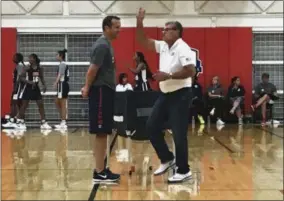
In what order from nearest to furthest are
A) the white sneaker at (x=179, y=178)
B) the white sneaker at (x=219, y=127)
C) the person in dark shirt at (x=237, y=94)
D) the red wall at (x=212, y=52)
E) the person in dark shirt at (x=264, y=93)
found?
1. the white sneaker at (x=179, y=178)
2. the white sneaker at (x=219, y=127)
3. the person in dark shirt at (x=264, y=93)
4. the person in dark shirt at (x=237, y=94)
5. the red wall at (x=212, y=52)

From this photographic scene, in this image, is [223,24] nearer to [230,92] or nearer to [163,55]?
[230,92]

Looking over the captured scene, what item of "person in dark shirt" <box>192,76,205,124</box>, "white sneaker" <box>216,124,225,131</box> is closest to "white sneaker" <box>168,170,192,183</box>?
"white sneaker" <box>216,124,225,131</box>

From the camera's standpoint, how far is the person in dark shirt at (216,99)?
45.7ft

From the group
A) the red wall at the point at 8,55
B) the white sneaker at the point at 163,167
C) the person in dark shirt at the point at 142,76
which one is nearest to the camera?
the white sneaker at the point at 163,167

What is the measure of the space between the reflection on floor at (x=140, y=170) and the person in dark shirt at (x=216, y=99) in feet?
12.0

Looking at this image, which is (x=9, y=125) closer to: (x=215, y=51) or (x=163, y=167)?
(x=215, y=51)

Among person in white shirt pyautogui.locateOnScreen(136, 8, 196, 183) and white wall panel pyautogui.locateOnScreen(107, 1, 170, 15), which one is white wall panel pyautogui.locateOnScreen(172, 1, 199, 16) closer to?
white wall panel pyautogui.locateOnScreen(107, 1, 170, 15)

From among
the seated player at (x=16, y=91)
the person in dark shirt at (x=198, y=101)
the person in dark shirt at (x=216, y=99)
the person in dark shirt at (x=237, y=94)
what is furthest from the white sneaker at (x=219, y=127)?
the seated player at (x=16, y=91)

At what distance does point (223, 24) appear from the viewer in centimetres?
1491

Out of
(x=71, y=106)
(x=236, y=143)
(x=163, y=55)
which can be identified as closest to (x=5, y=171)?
(x=163, y=55)

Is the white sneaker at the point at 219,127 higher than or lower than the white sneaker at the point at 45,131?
lower

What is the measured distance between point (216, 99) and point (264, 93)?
4.59 feet

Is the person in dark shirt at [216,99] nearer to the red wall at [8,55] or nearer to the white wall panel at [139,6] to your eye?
the white wall panel at [139,6]

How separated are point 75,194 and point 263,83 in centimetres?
1043
